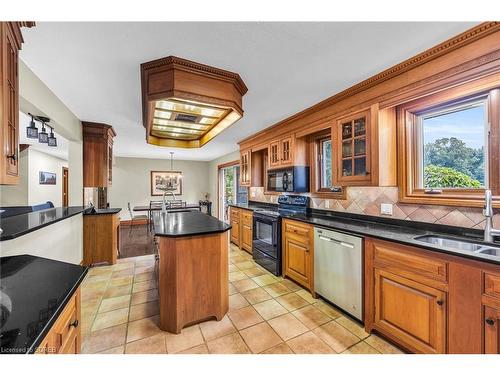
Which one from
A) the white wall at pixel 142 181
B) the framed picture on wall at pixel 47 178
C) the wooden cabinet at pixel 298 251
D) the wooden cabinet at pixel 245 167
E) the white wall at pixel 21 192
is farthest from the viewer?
the white wall at pixel 142 181

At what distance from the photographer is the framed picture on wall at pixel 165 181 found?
25.7ft

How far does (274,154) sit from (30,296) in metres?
3.33

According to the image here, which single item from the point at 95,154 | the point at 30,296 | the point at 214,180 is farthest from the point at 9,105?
the point at 214,180

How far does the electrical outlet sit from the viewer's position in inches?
90.0

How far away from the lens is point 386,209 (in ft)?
7.59

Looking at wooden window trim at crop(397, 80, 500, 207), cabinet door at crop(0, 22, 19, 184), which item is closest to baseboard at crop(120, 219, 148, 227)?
cabinet door at crop(0, 22, 19, 184)

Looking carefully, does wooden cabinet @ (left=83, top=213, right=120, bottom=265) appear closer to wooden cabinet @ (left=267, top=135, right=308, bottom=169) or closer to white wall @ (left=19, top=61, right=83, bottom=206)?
white wall @ (left=19, top=61, right=83, bottom=206)

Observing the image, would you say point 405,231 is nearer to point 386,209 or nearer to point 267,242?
point 386,209

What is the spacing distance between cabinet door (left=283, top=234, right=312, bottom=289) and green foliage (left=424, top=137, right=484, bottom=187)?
1.54 m

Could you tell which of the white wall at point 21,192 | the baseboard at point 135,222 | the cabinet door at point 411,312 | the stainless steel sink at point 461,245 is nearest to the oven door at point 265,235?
the cabinet door at point 411,312

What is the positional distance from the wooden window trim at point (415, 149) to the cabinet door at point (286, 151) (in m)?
1.47

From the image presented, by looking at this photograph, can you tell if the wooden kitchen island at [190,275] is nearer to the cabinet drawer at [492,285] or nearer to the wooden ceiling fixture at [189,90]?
the wooden ceiling fixture at [189,90]
